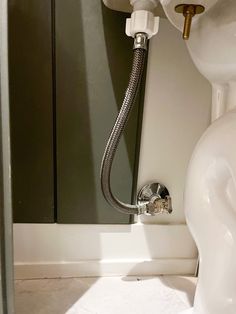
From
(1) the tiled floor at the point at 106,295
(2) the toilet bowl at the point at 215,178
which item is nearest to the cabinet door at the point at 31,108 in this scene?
(1) the tiled floor at the point at 106,295

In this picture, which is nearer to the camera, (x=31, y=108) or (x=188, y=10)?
(x=188, y=10)

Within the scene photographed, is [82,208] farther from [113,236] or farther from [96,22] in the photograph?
[96,22]

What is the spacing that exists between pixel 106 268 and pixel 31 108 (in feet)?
1.30

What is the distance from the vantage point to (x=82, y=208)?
27.1 inches

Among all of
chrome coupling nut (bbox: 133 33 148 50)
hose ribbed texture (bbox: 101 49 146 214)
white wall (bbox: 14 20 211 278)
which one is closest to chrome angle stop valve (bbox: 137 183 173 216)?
white wall (bbox: 14 20 211 278)

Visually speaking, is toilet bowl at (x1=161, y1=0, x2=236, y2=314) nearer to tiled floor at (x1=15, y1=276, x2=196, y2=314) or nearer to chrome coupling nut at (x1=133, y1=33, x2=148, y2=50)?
chrome coupling nut at (x1=133, y1=33, x2=148, y2=50)

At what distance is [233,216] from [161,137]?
10.8 inches

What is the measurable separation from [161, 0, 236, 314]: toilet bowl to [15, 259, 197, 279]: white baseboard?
0.78ft

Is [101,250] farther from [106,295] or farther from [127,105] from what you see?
[127,105]

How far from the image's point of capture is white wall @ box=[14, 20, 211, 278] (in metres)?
0.66

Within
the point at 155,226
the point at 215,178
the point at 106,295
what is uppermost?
the point at 215,178

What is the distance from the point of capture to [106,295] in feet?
2.16

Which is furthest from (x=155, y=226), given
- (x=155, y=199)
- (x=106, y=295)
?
(x=106, y=295)

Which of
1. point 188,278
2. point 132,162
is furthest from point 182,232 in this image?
point 132,162
